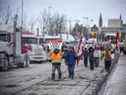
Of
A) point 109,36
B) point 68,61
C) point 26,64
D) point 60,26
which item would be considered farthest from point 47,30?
point 68,61

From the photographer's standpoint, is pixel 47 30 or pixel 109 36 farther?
pixel 47 30

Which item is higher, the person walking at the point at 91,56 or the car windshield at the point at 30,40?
the car windshield at the point at 30,40

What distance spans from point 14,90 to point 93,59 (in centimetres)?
1417

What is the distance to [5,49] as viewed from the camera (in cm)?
2823

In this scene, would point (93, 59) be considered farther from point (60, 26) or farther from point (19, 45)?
point (60, 26)

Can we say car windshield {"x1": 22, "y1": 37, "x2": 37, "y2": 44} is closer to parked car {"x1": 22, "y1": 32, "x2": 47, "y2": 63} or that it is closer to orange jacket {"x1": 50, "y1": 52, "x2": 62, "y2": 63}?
parked car {"x1": 22, "y1": 32, "x2": 47, "y2": 63}

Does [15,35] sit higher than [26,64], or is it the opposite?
[15,35]

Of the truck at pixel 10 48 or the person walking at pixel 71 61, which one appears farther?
the truck at pixel 10 48

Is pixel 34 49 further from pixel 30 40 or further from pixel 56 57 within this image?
pixel 56 57

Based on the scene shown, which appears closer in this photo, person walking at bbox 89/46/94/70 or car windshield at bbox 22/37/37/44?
person walking at bbox 89/46/94/70

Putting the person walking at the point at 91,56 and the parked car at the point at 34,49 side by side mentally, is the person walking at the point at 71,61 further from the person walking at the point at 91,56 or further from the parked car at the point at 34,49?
the parked car at the point at 34,49

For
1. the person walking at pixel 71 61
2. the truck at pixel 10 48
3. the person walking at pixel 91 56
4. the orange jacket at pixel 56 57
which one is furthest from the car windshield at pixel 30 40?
the orange jacket at pixel 56 57

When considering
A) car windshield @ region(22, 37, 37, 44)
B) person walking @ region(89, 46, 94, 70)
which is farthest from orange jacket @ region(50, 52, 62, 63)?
car windshield @ region(22, 37, 37, 44)

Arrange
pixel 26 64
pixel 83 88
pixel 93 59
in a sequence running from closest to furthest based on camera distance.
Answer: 1. pixel 83 88
2. pixel 93 59
3. pixel 26 64
